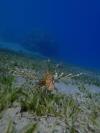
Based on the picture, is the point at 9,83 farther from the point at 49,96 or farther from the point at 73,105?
the point at 73,105

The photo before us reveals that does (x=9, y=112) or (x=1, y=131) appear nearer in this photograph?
(x=1, y=131)

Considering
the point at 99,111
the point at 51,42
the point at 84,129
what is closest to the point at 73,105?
the point at 99,111

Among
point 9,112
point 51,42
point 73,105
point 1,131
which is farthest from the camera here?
point 51,42

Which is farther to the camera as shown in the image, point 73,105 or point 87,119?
point 73,105

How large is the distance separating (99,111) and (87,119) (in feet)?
2.61

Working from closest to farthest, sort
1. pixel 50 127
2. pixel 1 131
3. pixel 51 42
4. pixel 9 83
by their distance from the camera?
pixel 1 131
pixel 50 127
pixel 9 83
pixel 51 42

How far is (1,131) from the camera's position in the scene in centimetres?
619

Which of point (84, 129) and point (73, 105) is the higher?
point (73, 105)

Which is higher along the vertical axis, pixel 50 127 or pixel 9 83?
pixel 9 83

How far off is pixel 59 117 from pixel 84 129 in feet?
2.11

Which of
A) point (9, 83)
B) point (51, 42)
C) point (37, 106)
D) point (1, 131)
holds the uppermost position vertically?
point (51, 42)

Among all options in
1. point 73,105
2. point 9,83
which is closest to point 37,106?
point 73,105

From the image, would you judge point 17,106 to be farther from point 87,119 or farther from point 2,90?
point 87,119

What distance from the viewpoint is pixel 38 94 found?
324 inches
